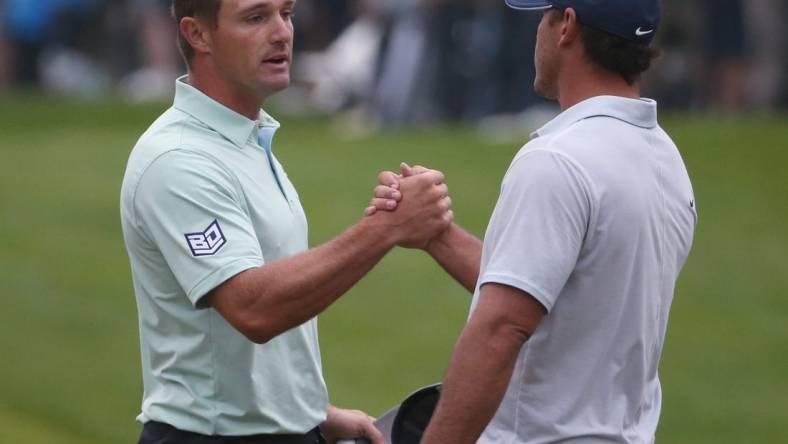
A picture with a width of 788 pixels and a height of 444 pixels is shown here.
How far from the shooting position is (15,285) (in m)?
13.2

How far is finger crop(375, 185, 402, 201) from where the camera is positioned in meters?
4.77

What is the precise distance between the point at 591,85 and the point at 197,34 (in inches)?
48.8

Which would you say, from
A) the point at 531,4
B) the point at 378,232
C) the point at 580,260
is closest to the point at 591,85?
the point at 531,4

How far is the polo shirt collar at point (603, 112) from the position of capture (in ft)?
14.4

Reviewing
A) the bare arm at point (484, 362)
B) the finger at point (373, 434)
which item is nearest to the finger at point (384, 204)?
the bare arm at point (484, 362)

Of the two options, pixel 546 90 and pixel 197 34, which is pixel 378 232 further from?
pixel 197 34

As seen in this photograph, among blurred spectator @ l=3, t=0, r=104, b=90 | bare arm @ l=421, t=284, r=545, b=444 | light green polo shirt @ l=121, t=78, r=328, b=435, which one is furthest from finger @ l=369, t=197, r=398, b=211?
blurred spectator @ l=3, t=0, r=104, b=90

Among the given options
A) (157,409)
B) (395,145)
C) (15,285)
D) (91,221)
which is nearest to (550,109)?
(395,145)

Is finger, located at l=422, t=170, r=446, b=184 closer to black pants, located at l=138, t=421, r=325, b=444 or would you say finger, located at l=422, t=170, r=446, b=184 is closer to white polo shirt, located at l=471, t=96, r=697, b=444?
white polo shirt, located at l=471, t=96, r=697, b=444

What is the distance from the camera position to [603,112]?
4.39 meters

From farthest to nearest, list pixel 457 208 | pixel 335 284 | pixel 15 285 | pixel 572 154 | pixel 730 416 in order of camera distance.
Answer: pixel 457 208 < pixel 15 285 < pixel 730 416 < pixel 335 284 < pixel 572 154

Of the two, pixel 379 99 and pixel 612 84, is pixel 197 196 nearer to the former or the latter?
pixel 612 84

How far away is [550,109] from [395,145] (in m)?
2.10

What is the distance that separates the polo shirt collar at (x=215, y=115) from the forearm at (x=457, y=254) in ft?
2.33
